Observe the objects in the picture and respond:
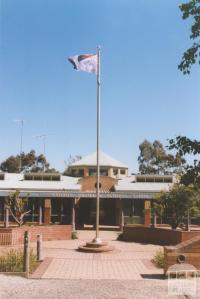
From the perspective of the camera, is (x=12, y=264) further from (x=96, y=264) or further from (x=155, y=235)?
(x=155, y=235)

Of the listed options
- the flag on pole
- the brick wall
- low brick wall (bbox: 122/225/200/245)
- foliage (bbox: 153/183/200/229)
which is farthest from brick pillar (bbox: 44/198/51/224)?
the brick wall

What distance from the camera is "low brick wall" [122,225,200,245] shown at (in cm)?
2262

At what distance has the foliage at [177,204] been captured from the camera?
24219mm

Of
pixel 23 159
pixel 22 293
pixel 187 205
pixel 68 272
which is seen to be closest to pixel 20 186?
pixel 187 205

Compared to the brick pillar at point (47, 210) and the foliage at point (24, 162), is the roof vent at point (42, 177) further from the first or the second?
the foliage at point (24, 162)

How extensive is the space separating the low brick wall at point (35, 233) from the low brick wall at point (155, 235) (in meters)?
3.86

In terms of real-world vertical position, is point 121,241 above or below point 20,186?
below

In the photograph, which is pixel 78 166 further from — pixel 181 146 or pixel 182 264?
pixel 181 146

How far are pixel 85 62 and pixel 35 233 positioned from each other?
1057 centimetres

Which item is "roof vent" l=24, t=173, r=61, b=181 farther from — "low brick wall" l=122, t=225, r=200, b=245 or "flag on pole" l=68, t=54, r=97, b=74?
"flag on pole" l=68, t=54, r=97, b=74

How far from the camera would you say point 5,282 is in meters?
11.8

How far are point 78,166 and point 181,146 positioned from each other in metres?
38.7

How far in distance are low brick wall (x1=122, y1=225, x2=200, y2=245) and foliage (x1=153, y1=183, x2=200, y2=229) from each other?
98cm

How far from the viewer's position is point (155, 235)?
25.1 metres
